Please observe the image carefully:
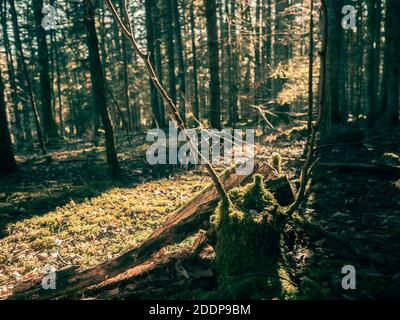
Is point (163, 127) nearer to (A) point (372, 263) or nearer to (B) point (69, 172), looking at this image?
(B) point (69, 172)

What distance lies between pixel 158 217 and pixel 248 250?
13.9ft

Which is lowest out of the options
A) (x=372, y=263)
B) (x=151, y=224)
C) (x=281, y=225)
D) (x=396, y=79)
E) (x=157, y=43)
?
(x=151, y=224)

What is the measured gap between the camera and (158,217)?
795cm

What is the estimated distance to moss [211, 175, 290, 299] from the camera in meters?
3.67

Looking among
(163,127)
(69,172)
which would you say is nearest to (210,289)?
(69,172)

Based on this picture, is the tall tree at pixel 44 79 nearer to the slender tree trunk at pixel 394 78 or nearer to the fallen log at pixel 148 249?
the fallen log at pixel 148 249

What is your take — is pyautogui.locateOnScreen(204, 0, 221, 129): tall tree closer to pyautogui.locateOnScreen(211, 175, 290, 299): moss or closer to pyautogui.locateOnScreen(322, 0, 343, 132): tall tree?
pyautogui.locateOnScreen(322, 0, 343, 132): tall tree

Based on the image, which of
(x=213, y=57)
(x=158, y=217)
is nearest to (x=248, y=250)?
(x=158, y=217)

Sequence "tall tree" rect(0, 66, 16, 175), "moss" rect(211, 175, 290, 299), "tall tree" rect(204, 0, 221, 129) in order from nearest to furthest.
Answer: "moss" rect(211, 175, 290, 299)
"tall tree" rect(0, 66, 16, 175)
"tall tree" rect(204, 0, 221, 129)

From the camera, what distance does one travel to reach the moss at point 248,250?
3668 mm

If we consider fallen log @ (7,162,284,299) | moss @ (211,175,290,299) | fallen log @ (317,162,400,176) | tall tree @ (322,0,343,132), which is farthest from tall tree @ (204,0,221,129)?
moss @ (211,175,290,299)

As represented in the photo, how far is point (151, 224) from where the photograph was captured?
7547mm

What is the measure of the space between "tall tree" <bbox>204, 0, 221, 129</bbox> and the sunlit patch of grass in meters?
3.79
